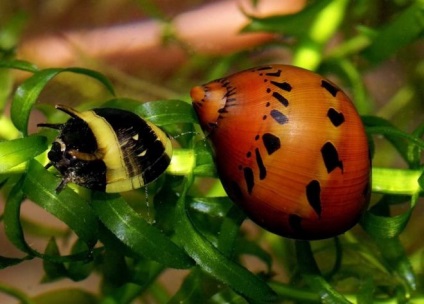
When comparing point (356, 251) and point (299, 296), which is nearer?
point (299, 296)

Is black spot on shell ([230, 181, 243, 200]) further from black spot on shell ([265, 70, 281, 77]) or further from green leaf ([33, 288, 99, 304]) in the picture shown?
green leaf ([33, 288, 99, 304])

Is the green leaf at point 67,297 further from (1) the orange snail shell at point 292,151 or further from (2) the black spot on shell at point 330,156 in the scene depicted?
(2) the black spot on shell at point 330,156

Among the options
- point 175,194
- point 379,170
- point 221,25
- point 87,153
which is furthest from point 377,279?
point 221,25

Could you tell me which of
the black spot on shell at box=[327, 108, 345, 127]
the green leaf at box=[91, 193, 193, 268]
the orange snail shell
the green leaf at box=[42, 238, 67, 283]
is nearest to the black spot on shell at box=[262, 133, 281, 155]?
the orange snail shell

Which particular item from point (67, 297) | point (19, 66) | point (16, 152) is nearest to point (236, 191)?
point (16, 152)

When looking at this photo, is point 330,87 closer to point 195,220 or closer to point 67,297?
point 195,220

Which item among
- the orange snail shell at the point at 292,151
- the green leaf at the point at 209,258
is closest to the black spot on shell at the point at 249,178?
the orange snail shell at the point at 292,151

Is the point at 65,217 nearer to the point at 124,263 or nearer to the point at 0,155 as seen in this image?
the point at 0,155
